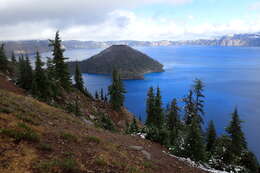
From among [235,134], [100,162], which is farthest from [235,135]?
[100,162]

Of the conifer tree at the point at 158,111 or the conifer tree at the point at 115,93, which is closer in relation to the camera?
the conifer tree at the point at 158,111

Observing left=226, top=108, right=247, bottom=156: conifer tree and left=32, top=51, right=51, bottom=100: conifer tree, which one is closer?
left=226, top=108, right=247, bottom=156: conifer tree

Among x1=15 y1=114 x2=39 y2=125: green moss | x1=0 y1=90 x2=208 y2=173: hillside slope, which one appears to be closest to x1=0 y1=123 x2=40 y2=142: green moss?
x1=0 y1=90 x2=208 y2=173: hillside slope

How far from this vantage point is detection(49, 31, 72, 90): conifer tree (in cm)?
3475

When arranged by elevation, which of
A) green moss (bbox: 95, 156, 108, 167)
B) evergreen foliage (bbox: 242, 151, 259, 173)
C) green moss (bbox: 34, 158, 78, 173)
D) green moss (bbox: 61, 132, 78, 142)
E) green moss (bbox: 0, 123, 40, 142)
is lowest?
evergreen foliage (bbox: 242, 151, 259, 173)

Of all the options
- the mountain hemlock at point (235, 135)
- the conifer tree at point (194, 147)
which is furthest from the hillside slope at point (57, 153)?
the mountain hemlock at point (235, 135)

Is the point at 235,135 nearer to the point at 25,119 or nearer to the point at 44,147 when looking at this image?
the point at 44,147

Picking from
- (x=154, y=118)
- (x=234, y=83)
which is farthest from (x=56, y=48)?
(x=234, y=83)

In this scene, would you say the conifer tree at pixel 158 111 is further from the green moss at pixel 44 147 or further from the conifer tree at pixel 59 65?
the green moss at pixel 44 147

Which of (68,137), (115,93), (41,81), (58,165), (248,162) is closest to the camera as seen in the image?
(58,165)

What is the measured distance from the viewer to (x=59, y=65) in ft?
118

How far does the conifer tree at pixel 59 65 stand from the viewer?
34750 millimetres

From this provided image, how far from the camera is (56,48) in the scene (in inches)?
1373

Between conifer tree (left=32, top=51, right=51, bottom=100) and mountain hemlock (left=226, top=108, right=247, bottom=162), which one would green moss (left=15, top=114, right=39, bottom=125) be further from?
mountain hemlock (left=226, top=108, right=247, bottom=162)
